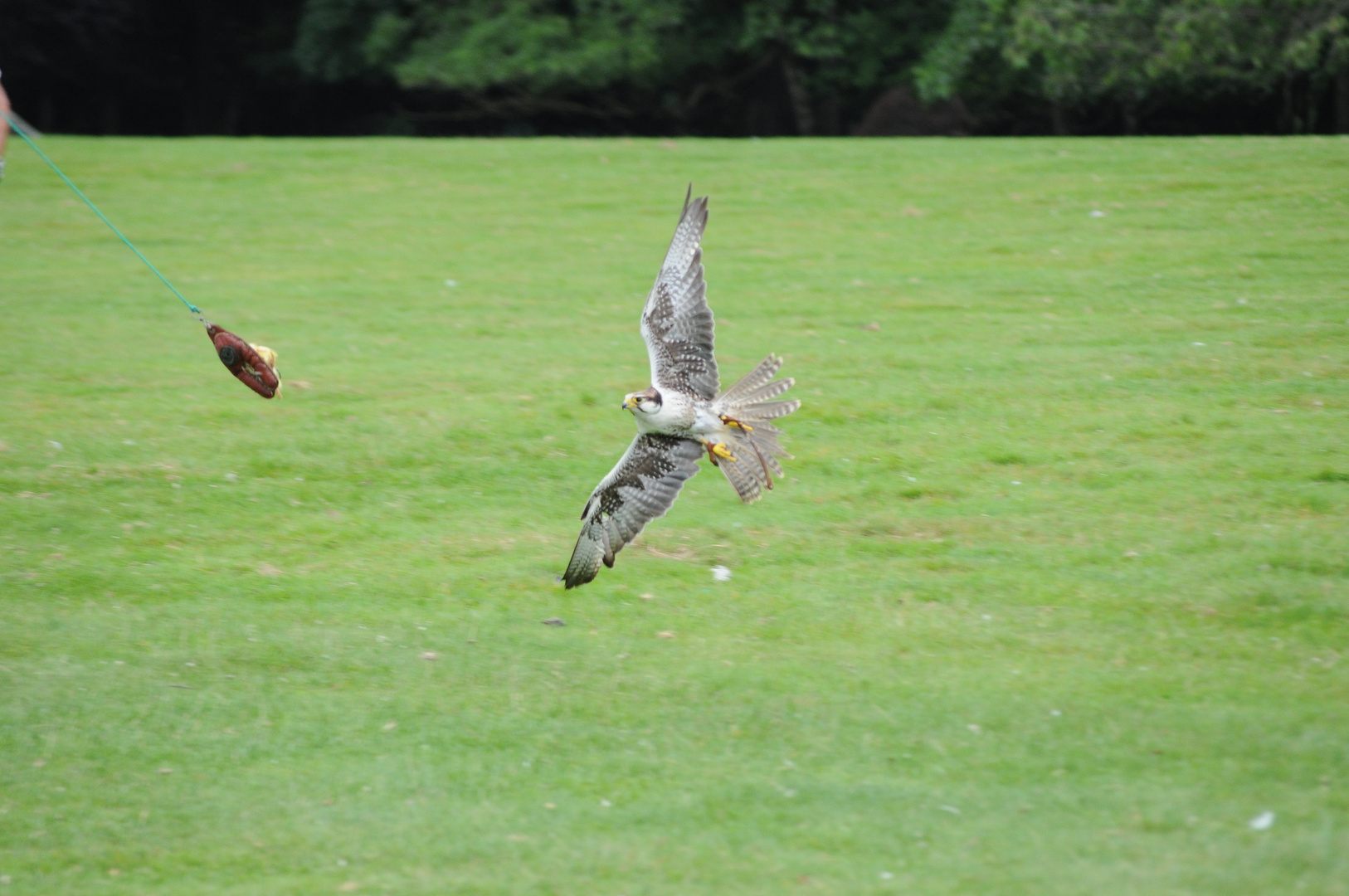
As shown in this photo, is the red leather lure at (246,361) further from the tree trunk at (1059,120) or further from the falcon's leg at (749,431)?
the tree trunk at (1059,120)

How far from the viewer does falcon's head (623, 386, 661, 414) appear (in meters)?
6.26

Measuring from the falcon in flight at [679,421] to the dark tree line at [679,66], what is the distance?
1293 centimetres

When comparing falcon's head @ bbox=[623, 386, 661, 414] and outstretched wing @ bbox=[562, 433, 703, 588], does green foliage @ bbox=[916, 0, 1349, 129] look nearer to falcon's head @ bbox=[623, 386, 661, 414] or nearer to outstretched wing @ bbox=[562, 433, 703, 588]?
outstretched wing @ bbox=[562, 433, 703, 588]

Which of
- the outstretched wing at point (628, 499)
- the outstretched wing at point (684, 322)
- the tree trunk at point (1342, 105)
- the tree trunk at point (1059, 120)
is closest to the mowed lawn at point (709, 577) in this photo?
the outstretched wing at point (628, 499)

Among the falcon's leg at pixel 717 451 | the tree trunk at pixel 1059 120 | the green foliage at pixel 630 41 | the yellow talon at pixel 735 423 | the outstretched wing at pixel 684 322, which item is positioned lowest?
the falcon's leg at pixel 717 451

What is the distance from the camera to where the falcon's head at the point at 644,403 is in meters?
6.26

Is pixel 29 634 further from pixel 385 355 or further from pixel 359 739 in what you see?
pixel 385 355

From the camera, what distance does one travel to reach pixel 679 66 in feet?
83.0

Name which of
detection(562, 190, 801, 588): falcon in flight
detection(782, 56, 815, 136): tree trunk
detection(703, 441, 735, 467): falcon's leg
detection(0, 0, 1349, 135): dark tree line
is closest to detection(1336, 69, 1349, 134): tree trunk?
detection(0, 0, 1349, 135): dark tree line

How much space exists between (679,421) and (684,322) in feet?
2.07

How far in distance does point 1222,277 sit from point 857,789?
782 centimetres

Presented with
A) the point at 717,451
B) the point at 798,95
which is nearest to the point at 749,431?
the point at 717,451

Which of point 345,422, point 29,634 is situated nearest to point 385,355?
point 345,422

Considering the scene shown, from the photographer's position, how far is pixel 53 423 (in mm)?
9164
